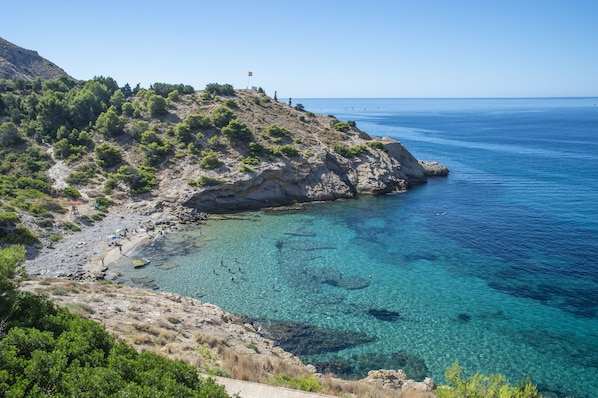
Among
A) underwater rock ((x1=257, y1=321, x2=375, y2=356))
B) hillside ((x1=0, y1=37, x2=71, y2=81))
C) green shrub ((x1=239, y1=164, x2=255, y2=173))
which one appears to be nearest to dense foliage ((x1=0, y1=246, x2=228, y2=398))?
underwater rock ((x1=257, y1=321, x2=375, y2=356))

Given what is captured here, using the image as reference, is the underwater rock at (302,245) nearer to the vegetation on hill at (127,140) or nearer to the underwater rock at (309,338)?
the underwater rock at (309,338)

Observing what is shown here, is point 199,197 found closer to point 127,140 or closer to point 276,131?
point 276,131

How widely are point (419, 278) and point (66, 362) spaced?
1223 inches

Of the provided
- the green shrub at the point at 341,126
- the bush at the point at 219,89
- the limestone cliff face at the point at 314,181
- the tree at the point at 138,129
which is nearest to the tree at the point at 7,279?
the limestone cliff face at the point at 314,181

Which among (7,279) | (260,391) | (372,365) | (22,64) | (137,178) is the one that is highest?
(22,64)

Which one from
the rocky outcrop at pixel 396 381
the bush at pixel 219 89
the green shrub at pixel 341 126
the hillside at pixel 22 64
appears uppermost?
the hillside at pixel 22 64

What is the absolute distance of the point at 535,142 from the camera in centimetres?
11881

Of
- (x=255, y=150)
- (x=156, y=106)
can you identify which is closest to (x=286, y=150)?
(x=255, y=150)

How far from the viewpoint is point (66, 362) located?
43.0 feet

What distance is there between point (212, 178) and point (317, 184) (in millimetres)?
18340

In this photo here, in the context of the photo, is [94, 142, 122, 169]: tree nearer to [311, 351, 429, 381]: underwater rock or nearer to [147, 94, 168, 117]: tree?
[147, 94, 168, 117]: tree

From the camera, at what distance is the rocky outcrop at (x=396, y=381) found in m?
21.2

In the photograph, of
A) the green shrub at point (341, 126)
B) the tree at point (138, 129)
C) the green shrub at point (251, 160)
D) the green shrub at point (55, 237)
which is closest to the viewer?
the green shrub at point (55, 237)

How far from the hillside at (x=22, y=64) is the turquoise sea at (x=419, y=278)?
104m
